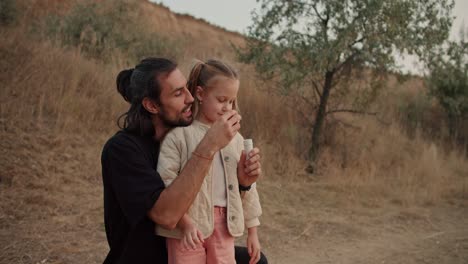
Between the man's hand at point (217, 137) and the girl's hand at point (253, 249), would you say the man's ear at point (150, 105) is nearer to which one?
the man's hand at point (217, 137)

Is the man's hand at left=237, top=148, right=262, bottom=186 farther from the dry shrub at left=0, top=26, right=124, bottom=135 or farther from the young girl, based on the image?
the dry shrub at left=0, top=26, right=124, bottom=135

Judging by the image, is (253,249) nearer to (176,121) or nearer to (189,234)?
(189,234)

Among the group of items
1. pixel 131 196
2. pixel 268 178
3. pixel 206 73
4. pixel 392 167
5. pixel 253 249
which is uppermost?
pixel 206 73

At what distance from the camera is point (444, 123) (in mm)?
12727

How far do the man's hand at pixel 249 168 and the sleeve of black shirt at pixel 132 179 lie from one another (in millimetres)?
454

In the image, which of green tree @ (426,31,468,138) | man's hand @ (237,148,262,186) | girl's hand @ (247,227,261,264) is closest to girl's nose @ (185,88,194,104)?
man's hand @ (237,148,262,186)

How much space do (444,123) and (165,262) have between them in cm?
1229

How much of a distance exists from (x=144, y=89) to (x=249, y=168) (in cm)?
62

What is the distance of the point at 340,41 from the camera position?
775 centimetres

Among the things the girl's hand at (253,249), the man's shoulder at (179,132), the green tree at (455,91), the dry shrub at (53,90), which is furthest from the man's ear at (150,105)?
the green tree at (455,91)

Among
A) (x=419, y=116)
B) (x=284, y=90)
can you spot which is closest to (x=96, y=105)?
(x=284, y=90)

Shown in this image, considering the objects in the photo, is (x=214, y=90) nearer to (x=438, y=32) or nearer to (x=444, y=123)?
(x=438, y=32)

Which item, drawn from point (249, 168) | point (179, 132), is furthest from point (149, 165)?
point (249, 168)

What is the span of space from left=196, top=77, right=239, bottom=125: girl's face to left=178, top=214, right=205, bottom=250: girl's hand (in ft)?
1.86
